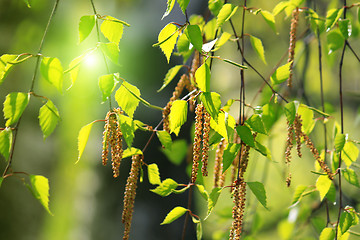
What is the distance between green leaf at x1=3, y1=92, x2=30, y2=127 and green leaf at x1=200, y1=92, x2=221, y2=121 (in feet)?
0.72

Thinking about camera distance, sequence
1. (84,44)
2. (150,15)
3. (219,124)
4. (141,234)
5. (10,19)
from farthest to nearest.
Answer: (10,19), (84,44), (150,15), (141,234), (219,124)

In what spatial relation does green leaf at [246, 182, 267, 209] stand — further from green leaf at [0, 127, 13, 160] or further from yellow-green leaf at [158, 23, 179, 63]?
green leaf at [0, 127, 13, 160]

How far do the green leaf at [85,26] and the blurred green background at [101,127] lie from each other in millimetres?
730

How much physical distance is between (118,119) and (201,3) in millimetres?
997

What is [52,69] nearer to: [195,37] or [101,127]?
[195,37]

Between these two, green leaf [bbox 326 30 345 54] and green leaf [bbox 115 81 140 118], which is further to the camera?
green leaf [bbox 326 30 345 54]

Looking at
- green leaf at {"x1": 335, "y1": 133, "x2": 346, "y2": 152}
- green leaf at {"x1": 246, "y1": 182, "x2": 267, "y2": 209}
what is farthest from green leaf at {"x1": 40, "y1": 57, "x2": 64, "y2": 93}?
green leaf at {"x1": 335, "y1": 133, "x2": 346, "y2": 152}

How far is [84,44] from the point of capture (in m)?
1.61

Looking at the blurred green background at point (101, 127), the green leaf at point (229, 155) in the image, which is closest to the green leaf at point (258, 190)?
the green leaf at point (229, 155)

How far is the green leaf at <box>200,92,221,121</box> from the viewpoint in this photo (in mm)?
467

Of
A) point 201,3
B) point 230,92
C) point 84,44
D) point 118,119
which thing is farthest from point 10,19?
point 118,119

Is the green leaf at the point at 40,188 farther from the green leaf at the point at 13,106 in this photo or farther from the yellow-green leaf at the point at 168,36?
the yellow-green leaf at the point at 168,36

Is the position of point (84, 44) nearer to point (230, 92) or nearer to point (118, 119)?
point (230, 92)

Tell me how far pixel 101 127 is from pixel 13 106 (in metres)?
1.09
